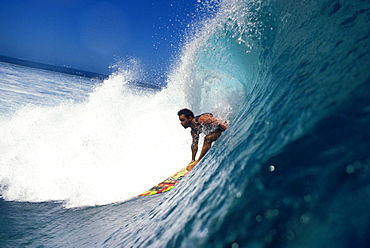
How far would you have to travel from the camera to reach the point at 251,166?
129 cm

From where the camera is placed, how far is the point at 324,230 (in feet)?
2.80

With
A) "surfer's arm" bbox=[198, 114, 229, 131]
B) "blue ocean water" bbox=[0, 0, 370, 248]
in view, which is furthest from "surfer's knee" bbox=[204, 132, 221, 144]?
"blue ocean water" bbox=[0, 0, 370, 248]

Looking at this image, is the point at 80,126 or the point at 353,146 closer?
the point at 353,146

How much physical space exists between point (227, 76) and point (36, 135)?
5.79 metres

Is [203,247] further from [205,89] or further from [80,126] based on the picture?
[80,126]

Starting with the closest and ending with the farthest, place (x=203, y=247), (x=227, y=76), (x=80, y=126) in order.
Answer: (x=203, y=247), (x=227, y=76), (x=80, y=126)

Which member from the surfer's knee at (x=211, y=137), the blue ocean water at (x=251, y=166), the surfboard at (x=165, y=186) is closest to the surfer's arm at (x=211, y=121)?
the surfer's knee at (x=211, y=137)

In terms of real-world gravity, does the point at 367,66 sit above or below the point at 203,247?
above

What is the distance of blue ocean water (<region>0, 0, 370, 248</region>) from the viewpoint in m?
0.96

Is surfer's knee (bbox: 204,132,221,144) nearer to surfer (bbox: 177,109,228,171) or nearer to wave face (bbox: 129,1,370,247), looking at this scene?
surfer (bbox: 177,109,228,171)

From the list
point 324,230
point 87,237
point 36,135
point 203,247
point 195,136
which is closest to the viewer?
point 324,230

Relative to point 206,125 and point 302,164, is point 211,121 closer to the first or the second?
point 206,125

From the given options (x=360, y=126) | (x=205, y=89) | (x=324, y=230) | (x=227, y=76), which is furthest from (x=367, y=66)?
(x=205, y=89)

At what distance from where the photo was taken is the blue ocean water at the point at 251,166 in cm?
96
